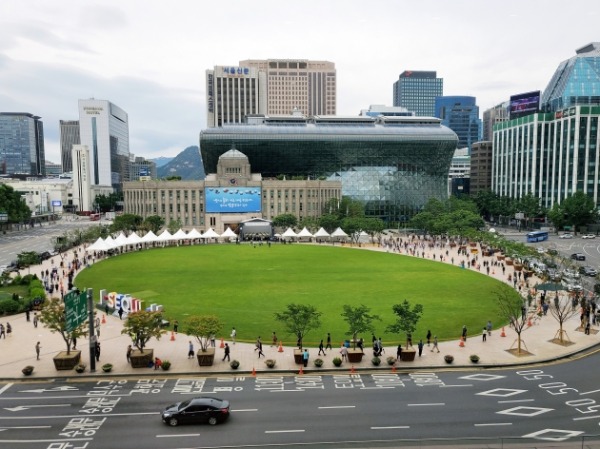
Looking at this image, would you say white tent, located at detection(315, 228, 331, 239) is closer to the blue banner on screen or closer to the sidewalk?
the blue banner on screen

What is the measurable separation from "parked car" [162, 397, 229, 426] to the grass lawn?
12525mm

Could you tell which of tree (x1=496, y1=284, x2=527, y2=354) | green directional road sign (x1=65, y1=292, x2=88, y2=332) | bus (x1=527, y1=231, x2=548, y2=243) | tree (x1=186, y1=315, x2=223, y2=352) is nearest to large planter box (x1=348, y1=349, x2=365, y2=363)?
tree (x1=186, y1=315, x2=223, y2=352)

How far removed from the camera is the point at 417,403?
24.5 metres

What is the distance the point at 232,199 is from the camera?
4870 inches

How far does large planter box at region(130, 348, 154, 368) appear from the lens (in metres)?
29.6

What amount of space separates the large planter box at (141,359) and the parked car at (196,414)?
8119mm

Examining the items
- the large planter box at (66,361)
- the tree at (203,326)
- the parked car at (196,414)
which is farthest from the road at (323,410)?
the tree at (203,326)

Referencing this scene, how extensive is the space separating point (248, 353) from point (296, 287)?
20.5 meters

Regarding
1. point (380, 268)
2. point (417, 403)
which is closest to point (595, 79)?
point (380, 268)

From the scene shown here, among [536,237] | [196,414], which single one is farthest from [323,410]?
[536,237]

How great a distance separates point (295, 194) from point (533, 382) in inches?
4136

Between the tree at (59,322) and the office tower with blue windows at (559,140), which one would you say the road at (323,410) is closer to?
the tree at (59,322)

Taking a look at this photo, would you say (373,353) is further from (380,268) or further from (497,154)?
(497,154)

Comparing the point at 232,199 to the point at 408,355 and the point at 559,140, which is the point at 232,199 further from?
the point at 408,355
